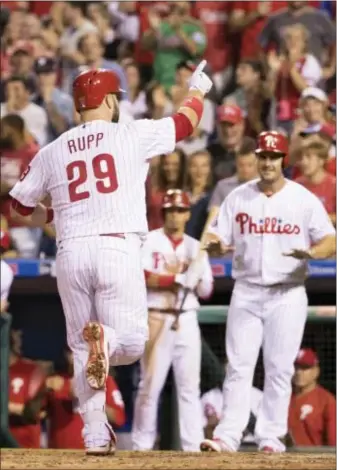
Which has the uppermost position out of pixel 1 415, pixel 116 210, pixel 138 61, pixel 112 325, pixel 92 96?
pixel 138 61

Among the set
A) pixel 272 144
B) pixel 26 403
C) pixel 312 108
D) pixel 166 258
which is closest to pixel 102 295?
pixel 272 144

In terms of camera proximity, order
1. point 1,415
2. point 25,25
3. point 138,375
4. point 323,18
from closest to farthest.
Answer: point 1,415 < point 138,375 < point 323,18 < point 25,25

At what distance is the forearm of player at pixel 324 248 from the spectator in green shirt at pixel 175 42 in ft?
15.9

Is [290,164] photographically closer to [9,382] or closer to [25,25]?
[9,382]

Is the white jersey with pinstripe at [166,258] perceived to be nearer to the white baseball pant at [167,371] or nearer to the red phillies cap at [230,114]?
the white baseball pant at [167,371]

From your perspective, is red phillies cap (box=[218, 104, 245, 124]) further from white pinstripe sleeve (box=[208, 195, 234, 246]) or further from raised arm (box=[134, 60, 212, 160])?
raised arm (box=[134, 60, 212, 160])

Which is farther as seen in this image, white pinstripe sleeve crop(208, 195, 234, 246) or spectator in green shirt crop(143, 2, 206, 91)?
spectator in green shirt crop(143, 2, 206, 91)

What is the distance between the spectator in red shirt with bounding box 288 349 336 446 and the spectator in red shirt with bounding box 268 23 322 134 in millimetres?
2929

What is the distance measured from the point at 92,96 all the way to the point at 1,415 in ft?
12.9

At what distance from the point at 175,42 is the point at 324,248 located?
17.1 feet

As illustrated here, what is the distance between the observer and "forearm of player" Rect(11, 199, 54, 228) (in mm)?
7293

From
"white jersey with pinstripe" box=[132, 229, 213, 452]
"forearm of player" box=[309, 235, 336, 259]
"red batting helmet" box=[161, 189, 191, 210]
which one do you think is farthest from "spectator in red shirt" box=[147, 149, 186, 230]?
"forearm of player" box=[309, 235, 336, 259]

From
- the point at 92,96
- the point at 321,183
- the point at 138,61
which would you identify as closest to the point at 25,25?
the point at 138,61

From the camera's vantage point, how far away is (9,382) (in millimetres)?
10828
